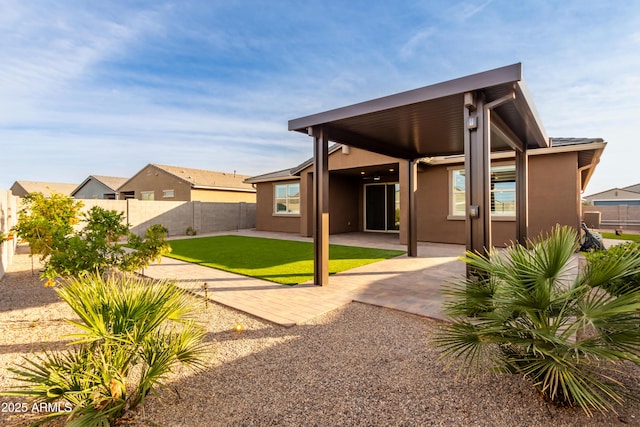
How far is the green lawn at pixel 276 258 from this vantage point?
7.00 m

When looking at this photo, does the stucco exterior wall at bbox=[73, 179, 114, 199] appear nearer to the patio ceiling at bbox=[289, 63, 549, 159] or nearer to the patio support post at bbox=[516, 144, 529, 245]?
the patio ceiling at bbox=[289, 63, 549, 159]

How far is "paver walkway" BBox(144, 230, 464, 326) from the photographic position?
15.1 ft

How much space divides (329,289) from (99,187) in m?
32.9

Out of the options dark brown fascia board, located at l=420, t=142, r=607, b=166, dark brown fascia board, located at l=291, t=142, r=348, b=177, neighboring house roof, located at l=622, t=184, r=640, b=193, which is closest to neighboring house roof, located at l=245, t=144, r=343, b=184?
dark brown fascia board, located at l=291, t=142, r=348, b=177

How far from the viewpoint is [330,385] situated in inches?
104

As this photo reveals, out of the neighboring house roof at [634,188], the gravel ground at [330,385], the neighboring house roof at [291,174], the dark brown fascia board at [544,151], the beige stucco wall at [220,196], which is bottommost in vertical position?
the gravel ground at [330,385]

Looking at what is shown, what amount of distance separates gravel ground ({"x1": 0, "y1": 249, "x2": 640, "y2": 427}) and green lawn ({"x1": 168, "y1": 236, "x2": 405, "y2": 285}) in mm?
2562

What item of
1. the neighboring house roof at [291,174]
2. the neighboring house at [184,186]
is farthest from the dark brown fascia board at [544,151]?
the neighboring house at [184,186]

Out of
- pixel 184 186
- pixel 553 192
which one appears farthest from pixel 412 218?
pixel 184 186

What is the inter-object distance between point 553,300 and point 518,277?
0.28 metres

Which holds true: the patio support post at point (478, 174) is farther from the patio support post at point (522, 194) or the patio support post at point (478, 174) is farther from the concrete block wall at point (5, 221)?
the concrete block wall at point (5, 221)

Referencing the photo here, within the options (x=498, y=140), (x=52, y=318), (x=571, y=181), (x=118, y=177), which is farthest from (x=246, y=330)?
(x=118, y=177)

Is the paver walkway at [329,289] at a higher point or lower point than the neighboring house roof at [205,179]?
lower

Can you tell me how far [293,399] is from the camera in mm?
2457
